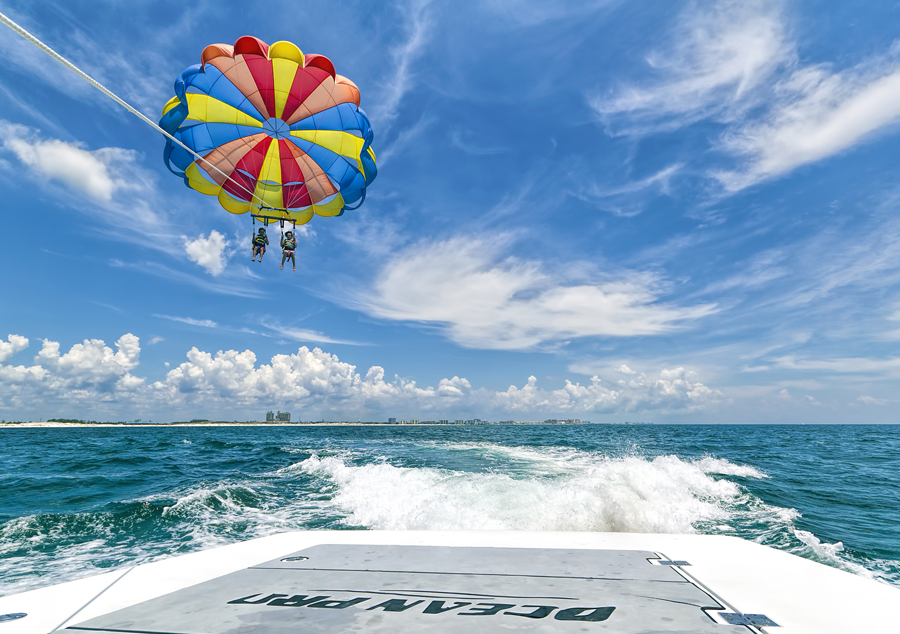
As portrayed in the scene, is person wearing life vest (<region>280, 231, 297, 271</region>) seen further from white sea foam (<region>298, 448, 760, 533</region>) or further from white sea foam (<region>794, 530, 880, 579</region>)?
white sea foam (<region>794, 530, 880, 579</region>)

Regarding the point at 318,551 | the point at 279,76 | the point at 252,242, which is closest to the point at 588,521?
the point at 318,551

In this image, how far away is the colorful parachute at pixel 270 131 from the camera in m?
12.3

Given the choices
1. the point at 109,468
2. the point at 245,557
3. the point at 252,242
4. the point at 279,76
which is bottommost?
the point at 109,468

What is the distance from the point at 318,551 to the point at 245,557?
30.3 inches

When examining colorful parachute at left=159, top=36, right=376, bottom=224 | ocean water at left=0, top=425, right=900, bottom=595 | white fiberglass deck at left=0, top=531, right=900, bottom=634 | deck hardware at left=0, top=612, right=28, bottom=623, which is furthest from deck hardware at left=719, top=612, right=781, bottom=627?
colorful parachute at left=159, top=36, right=376, bottom=224

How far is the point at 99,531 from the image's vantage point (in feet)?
32.4

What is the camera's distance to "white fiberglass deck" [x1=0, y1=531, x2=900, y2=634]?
2.98 metres

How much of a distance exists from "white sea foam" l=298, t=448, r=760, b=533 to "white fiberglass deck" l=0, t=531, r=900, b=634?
5.13 metres

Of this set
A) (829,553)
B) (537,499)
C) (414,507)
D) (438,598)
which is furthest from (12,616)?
(829,553)

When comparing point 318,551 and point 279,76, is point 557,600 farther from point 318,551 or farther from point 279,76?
point 279,76

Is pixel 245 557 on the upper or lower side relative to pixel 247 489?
upper

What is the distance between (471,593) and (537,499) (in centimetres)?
942

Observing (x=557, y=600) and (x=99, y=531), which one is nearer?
(x=557, y=600)

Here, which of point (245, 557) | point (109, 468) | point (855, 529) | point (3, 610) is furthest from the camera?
point (109, 468)
